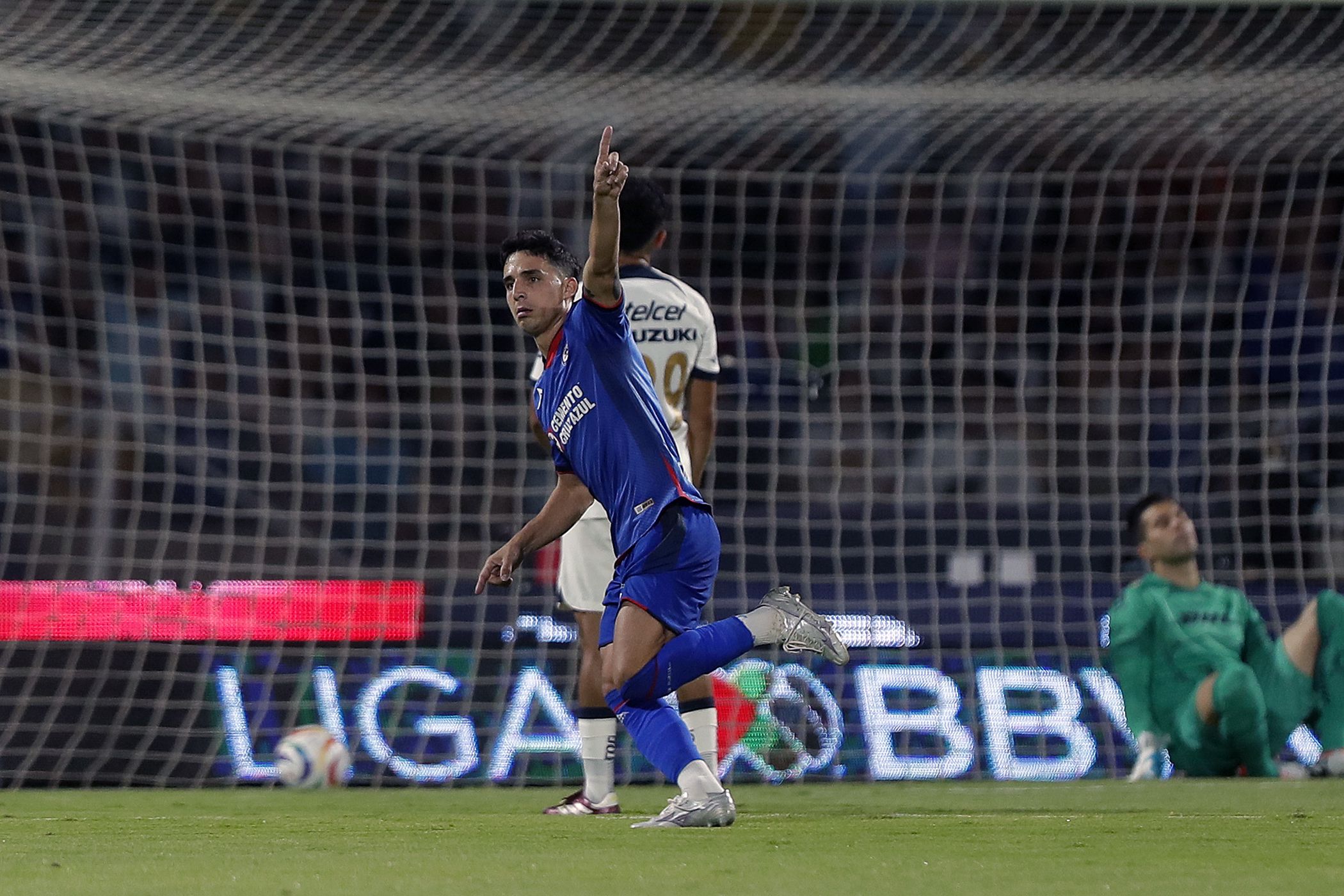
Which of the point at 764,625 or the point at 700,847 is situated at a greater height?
the point at 764,625

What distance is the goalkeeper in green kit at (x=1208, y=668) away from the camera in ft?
20.8

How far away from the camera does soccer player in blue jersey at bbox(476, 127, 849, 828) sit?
3656mm

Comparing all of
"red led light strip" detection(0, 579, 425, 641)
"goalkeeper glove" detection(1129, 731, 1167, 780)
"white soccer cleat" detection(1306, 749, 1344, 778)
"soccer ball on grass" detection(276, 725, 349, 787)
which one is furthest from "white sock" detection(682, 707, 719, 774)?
"white soccer cleat" detection(1306, 749, 1344, 778)

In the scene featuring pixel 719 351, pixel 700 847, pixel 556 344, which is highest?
pixel 719 351

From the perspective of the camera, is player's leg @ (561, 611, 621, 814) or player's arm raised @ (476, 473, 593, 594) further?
player's leg @ (561, 611, 621, 814)

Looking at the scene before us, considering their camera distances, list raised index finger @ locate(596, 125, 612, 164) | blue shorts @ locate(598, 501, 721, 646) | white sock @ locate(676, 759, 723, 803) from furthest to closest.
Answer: blue shorts @ locate(598, 501, 721, 646) → white sock @ locate(676, 759, 723, 803) → raised index finger @ locate(596, 125, 612, 164)

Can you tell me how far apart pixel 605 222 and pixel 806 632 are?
1026 mm

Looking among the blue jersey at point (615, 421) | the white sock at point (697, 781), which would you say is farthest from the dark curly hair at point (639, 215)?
the white sock at point (697, 781)

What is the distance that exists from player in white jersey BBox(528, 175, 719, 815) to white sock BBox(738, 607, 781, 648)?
26.8 inches

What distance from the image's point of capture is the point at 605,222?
11.4 ft

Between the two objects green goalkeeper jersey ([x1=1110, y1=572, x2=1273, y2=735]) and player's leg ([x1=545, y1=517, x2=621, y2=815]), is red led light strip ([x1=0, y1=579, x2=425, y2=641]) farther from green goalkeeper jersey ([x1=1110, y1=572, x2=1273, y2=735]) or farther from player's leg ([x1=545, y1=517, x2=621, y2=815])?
green goalkeeper jersey ([x1=1110, y1=572, x2=1273, y2=735])

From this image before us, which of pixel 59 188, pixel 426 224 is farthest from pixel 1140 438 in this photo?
pixel 59 188

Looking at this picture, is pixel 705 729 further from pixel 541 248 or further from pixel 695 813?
pixel 541 248

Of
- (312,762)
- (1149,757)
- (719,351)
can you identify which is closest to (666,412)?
(312,762)
